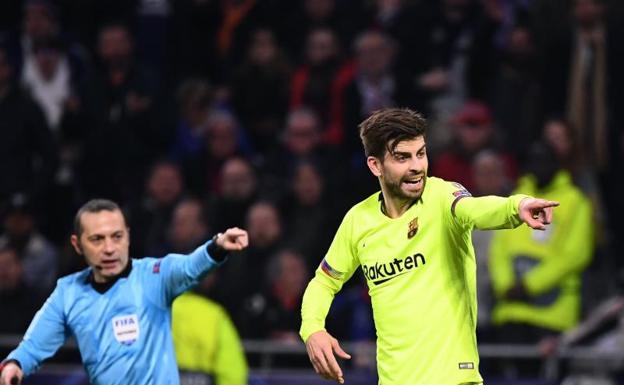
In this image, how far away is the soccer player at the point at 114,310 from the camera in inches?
301

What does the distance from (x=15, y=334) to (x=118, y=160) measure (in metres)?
2.13

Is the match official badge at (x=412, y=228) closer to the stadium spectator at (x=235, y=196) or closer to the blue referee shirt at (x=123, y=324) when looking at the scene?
the blue referee shirt at (x=123, y=324)

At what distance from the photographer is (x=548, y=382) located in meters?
10.1

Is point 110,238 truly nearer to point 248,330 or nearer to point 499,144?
point 248,330

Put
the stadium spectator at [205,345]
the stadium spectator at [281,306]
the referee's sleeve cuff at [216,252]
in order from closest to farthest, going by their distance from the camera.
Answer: the referee's sleeve cuff at [216,252] → the stadium spectator at [205,345] → the stadium spectator at [281,306]

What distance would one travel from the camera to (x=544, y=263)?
1043 cm

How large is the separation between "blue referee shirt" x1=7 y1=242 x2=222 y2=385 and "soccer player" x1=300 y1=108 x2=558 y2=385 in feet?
3.91

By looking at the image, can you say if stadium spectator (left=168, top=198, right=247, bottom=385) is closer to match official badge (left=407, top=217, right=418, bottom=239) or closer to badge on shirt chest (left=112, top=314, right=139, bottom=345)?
badge on shirt chest (left=112, top=314, right=139, bottom=345)

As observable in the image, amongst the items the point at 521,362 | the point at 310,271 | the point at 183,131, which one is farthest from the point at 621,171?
the point at 183,131

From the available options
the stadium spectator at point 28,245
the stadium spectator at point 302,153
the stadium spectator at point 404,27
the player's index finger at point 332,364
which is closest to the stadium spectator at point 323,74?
the stadium spectator at point 302,153

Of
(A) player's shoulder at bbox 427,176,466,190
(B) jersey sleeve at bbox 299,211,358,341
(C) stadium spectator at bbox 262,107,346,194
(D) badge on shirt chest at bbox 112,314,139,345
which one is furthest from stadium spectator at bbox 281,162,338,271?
(A) player's shoulder at bbox 427,176,466,190

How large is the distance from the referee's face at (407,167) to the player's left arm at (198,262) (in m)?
1.10

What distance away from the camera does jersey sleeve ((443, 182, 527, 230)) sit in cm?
600

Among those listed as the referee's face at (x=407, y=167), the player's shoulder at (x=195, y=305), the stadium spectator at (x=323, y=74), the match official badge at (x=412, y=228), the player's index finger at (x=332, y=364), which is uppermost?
the stadium spectator at (x=323, y=74)
